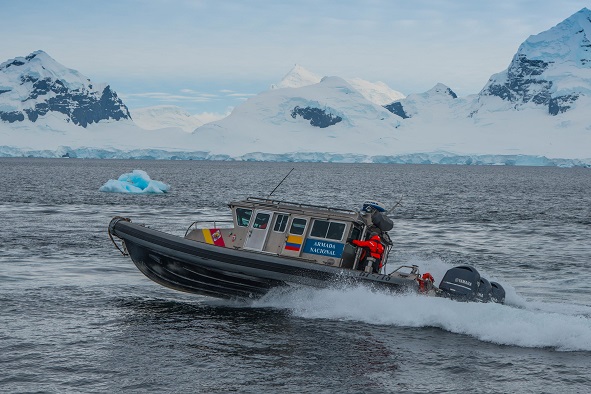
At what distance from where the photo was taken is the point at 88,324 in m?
18.5

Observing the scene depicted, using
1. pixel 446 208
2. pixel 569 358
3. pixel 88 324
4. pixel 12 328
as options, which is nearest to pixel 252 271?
pixel 88 324

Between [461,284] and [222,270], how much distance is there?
668 centimetres

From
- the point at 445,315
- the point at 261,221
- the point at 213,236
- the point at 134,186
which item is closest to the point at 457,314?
the point at 445,315

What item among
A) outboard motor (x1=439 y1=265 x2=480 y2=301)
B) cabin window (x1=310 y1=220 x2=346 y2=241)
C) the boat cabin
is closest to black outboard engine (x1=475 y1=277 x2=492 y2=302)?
outboard motor (x1=439 y1=265 x2=480 y2=301)

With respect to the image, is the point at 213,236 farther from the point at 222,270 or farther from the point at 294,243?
the point at 294,243

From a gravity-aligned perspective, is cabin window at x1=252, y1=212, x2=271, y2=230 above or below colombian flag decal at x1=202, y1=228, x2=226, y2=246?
above

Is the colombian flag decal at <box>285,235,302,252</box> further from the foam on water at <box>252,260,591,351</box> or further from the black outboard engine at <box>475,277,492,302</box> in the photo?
the black outboard engine at <box>475,277,492,302</box>

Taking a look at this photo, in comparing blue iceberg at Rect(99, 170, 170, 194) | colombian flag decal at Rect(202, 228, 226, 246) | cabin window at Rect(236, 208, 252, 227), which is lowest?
blue iceberg at Rect(99, 170, 170, 194)

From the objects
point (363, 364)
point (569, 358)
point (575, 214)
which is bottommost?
point (363, 364)

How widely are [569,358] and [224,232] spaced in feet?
33.1

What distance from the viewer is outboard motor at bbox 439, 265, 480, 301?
1911 centimetres

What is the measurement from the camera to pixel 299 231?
20.8 meters

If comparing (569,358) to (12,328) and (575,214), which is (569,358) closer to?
(12,328)

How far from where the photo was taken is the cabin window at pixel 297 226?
20.7 meters
